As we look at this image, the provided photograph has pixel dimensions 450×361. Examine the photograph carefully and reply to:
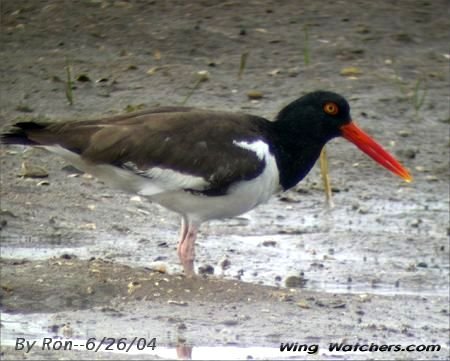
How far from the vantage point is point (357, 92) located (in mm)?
12195

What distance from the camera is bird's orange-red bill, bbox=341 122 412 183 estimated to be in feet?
31.1

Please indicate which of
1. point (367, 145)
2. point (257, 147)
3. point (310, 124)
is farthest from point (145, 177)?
point (367, 145)

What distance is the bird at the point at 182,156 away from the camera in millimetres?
8703

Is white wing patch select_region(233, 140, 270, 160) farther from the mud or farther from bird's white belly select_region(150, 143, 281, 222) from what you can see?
the mud

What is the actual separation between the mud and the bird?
0.45 metres

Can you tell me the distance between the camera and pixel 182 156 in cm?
874

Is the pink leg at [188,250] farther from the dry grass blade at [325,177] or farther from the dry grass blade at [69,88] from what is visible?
the dry grass blade at [69,88]

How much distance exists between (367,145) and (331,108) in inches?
17.1

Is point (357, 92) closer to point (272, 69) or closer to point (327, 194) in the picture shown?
point (272, 69)

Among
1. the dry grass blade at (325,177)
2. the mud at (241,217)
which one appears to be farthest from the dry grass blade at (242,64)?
the dry grass blade at (325,177)

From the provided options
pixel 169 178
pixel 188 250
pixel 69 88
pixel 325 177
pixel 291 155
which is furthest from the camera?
pixel 69 88

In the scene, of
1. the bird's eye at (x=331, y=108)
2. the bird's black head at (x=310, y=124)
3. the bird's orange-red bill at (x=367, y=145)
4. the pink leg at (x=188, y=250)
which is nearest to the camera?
the pink leg at (x=188, y=250)

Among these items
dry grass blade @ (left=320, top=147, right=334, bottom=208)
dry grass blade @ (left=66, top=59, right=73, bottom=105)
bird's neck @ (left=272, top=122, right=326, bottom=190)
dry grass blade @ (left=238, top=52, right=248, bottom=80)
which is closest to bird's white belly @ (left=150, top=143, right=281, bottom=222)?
bird's neck @ (left=272, top=122, right=326, bottom=190)

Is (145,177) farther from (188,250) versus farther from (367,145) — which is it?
(367,145)
